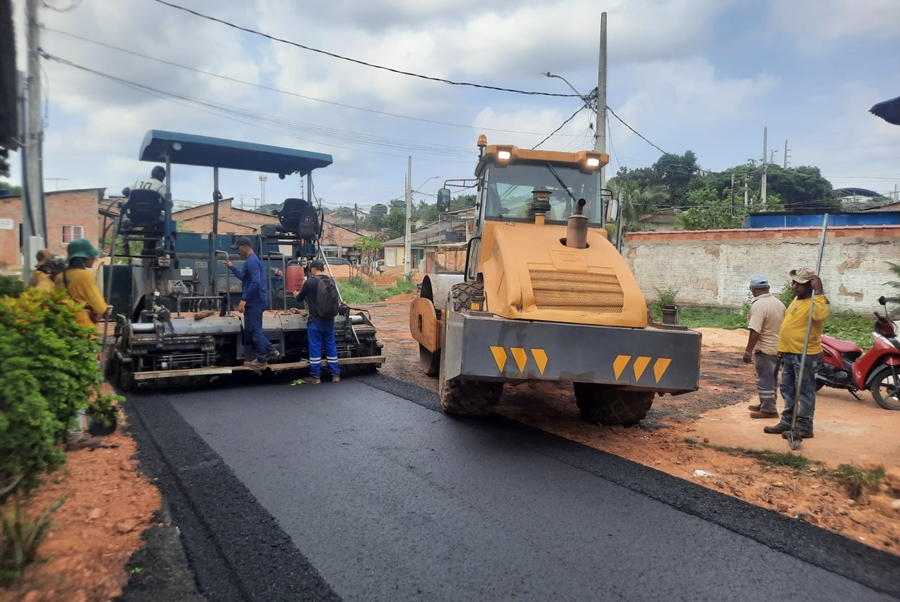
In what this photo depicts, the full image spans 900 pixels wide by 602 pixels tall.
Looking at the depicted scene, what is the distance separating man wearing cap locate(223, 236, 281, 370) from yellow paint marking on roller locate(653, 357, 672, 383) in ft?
14.8

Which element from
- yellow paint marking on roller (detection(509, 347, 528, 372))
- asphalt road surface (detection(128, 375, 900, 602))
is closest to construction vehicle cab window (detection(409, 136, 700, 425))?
yellow paint marking on roller (detection(509, 347, 528, 372))

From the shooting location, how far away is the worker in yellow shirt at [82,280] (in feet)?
17.4

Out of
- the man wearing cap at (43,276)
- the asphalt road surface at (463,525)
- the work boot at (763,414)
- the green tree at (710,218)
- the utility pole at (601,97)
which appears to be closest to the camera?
the asphalt road surface at (463,525)

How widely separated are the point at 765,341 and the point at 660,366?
80.9 inches

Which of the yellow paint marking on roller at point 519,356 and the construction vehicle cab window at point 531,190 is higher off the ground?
the construction vehicle cab window at point 531,190

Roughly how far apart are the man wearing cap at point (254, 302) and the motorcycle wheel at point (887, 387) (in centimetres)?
708


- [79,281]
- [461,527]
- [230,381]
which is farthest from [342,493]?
[230,381]

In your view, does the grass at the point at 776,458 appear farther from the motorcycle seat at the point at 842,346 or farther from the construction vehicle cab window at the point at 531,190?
the motorcycle seat at the point at 842,346

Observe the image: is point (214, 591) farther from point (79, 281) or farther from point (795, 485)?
point (795, 485)

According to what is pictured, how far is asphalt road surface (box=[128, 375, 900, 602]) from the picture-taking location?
10.2ft

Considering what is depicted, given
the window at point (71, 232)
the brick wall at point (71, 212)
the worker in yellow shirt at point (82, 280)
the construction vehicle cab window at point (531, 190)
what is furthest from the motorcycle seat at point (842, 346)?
the window at point (71, 232)

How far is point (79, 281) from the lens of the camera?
5.32m

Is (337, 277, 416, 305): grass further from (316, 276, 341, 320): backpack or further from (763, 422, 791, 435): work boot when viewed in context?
(763, 422, 791, 435): work boot

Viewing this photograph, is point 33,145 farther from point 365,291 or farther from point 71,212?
point 71,212
